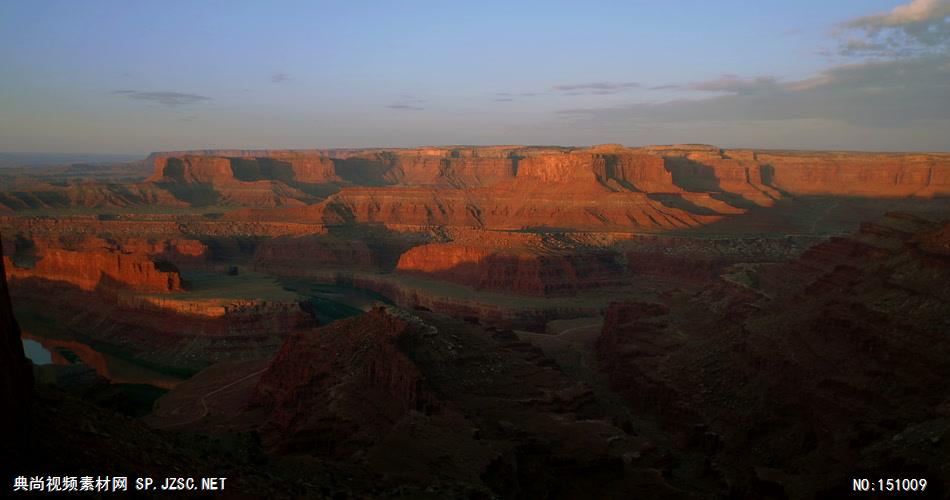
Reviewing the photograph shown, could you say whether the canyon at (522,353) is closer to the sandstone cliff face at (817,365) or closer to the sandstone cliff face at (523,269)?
the sandstone cliff face at (817,365)

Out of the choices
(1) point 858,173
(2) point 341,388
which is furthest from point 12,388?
(1) point 858,173

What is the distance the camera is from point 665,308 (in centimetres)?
5356

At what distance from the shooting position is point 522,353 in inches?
1586

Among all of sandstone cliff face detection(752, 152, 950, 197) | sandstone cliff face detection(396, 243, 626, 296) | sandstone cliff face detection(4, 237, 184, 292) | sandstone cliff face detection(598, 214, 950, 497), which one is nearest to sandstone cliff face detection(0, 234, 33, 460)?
sandstone cliff face detection(598, 214, 950, 497)

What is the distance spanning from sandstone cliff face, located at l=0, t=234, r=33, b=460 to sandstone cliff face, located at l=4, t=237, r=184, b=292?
5306cm

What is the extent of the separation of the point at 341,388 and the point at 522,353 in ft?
38.6

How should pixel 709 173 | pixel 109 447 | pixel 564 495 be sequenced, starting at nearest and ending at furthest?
pixel 109 447 → pixel 564 495 → pixel 709 173

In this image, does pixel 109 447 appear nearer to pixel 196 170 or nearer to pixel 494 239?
pixel 494 239

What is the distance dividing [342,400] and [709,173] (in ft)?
438

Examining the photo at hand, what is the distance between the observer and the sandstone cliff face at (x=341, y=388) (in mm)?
29016

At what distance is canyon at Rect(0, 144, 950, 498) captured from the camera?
24844mm

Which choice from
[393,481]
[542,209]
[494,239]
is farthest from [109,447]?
[542,209]

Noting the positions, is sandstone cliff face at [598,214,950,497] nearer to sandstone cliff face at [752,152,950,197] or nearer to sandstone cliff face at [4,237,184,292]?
sandstone cliff face at [4,237,184,292]

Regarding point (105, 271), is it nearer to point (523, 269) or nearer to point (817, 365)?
point (523, 269)
